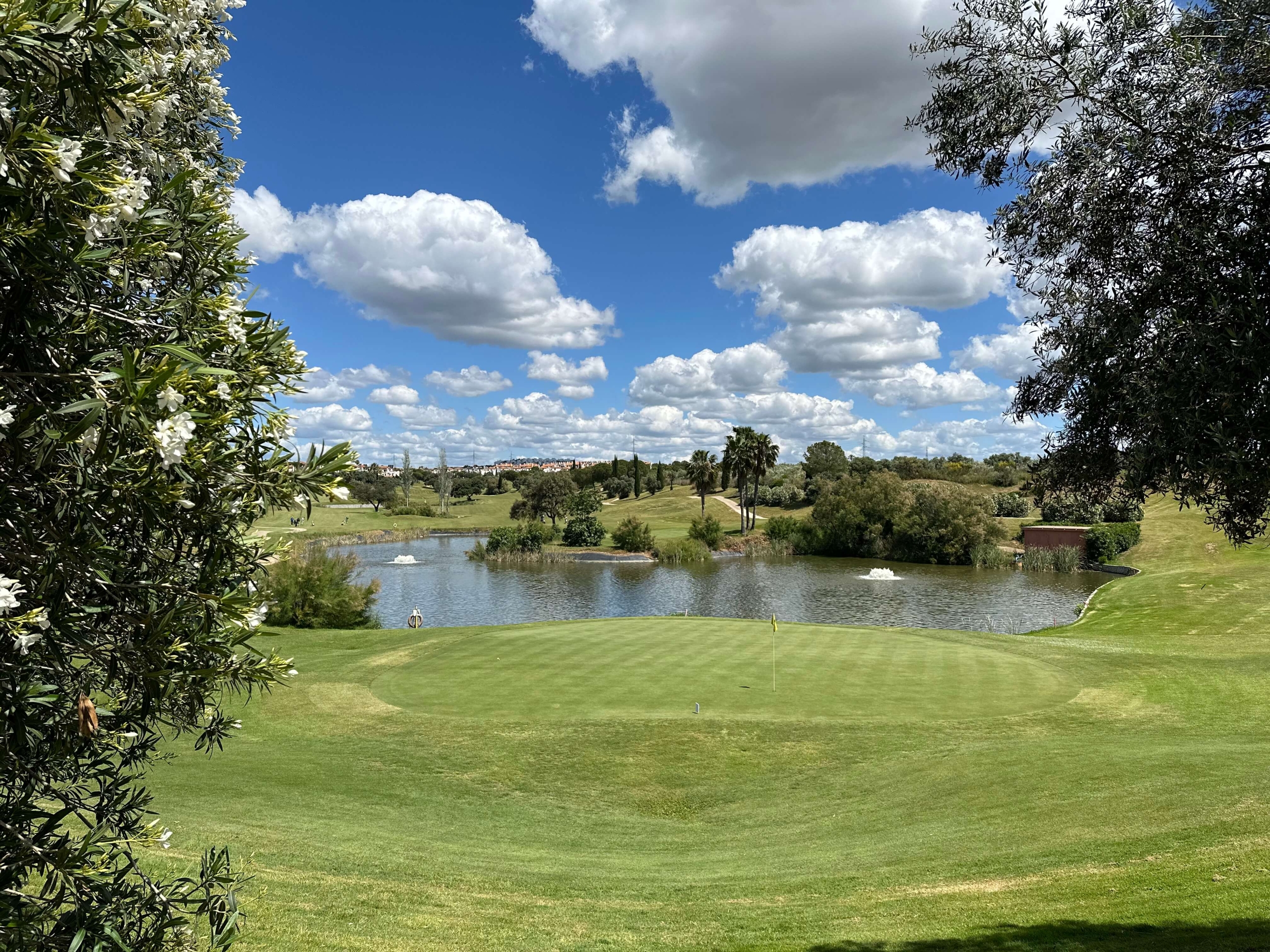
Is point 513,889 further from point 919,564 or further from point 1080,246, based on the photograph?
point 919,564

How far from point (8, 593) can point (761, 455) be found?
82256 millimetres

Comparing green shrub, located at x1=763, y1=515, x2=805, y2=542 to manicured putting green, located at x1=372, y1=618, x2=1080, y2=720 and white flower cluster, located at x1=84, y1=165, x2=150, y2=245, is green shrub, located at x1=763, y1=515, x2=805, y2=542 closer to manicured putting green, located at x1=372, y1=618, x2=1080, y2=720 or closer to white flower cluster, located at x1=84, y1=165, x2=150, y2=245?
manicured putting green, located at x1=372, y1=618, x2=1080, y2=720

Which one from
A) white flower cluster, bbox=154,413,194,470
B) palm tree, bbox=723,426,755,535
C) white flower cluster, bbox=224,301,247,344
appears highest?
palm tree, bbox=723,426,755,535

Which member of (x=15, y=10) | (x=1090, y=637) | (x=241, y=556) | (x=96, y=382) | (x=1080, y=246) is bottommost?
(x=1090, y=637)

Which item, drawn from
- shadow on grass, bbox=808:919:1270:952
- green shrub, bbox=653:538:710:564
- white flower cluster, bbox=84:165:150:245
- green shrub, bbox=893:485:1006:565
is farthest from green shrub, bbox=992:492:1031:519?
white flower cluster, bbox=84:165:150:245

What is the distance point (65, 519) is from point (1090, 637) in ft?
112

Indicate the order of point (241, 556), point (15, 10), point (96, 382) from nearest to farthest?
point (15, 10) < point (96, 382) < point (241, 556)

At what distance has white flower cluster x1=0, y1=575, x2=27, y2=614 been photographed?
2299mm

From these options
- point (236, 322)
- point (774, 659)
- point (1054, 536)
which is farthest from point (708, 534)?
point (236, 322)

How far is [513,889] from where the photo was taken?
906 centimetres

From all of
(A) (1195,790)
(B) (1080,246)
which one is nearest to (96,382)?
(B) (1080,246)

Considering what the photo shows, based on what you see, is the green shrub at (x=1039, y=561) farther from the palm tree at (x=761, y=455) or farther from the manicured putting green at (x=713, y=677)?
the manicured putting green at (x=713, y=677)

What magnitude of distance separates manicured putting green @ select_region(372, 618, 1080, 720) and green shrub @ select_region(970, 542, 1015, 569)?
4678 cm

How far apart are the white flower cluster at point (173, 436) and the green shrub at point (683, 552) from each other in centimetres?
7250
